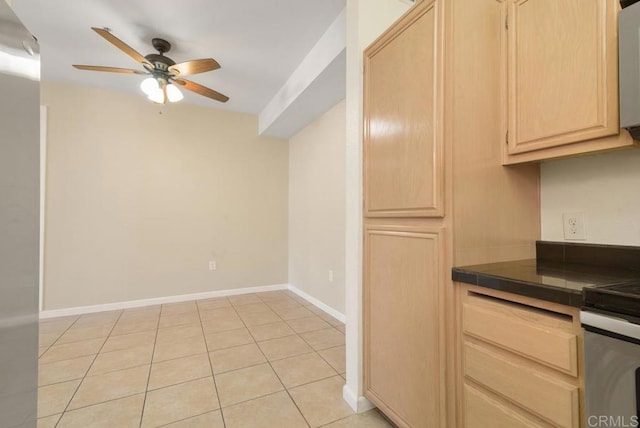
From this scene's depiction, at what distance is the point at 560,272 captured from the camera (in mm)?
1070

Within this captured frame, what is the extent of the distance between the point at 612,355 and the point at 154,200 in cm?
409

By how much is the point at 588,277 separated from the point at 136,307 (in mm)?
4149

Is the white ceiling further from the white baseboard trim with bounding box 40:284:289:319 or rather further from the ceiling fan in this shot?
the white baseboard trim with bounding box 40:284:289:319

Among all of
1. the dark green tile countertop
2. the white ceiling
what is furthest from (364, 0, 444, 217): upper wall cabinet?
the white ceiling

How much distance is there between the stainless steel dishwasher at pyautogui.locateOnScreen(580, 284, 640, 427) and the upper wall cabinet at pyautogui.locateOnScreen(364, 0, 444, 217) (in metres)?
0.54

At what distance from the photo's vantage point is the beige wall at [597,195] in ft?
3.68

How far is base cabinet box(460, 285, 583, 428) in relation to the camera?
0.79 metres

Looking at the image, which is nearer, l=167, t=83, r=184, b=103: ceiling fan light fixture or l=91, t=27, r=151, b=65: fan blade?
l=91, t=27, r=151, b=65: fan blade

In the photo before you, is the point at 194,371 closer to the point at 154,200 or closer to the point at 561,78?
the point at 154,200

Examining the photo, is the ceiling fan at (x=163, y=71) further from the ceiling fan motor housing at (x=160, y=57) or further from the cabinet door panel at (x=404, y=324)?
the cabinet door panel at (x=404, y=324)

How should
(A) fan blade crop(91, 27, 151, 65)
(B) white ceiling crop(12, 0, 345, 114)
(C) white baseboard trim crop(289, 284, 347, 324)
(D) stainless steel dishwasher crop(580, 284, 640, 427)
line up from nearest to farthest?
(D) stainless steel dishwasher crop(580, 284, 640, 427) → (A) fan blade crop(91, 27, 151, 65) → (B) white ceiling crop(12, 0, 345, 114) → (C) white baseboard trim crop(289, 284, 347, 324)

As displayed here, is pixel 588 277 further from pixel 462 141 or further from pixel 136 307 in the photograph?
pixel 136 307

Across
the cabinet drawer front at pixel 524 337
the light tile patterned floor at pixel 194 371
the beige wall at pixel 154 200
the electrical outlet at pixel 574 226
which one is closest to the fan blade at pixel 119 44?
the beige wall at pixel 154 200

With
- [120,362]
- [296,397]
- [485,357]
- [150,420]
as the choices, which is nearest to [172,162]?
[120,362]
